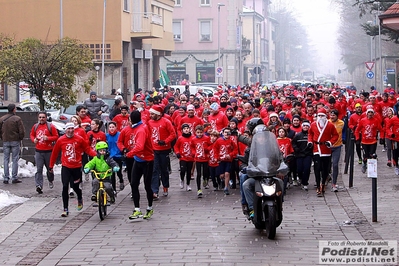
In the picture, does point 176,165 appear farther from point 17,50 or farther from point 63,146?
point 63,146

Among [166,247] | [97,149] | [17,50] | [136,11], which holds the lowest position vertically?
[166,247]

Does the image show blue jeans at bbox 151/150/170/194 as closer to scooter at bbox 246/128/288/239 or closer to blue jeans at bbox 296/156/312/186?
blue jeans at bbox 296/156/312/186

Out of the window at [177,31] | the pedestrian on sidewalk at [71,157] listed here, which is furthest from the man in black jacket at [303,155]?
the window at [177,31]

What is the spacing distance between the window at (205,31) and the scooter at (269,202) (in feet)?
210

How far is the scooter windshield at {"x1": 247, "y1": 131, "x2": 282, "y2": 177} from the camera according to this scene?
11031 millimetres

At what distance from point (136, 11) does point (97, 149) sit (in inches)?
1278

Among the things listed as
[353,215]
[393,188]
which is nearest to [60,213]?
[353,215]

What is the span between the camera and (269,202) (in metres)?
10.8

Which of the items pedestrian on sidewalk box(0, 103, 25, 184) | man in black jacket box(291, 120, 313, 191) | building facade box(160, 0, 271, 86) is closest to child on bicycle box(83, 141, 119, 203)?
pedestrian on sidewalk box(0, 103, 25, 184)

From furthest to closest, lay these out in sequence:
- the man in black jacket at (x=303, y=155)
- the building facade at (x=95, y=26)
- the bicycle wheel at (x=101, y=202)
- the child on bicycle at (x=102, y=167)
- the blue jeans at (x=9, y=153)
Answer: the building facade at (x=95, y=26)
the blue jeans at (x=9, y=153)
the man in black jacket at (x=303, y=155)
the child on bicycle at (x=102, y=167)
the bicycle wheel at (x=101, y=202)

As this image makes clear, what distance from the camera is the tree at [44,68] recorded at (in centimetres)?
2103

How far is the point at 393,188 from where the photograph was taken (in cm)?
1602

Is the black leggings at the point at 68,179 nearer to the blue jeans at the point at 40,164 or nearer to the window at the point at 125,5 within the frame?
the blue jeans at the point at 40,164

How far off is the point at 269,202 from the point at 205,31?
212ft
